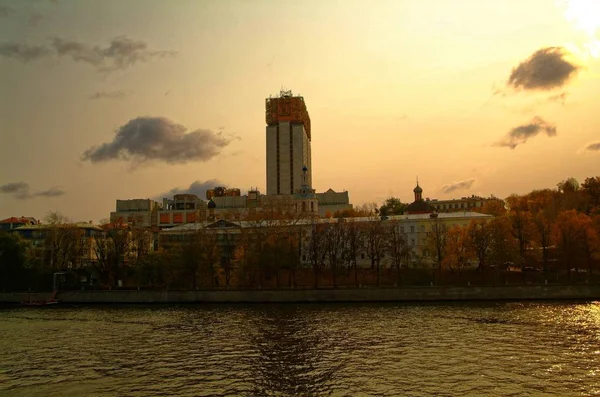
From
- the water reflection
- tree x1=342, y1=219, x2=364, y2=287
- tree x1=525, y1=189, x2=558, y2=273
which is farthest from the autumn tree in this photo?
tree x1=525, y1=189, x2=558, y2=273

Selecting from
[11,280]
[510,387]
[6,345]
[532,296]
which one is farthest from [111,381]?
[11,280]

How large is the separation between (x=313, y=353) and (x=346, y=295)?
3723cm

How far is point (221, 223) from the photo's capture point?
4756 inches

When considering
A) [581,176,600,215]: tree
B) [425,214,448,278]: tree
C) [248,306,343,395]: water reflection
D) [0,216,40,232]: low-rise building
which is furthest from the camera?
[0,216,40,232]: low-rise building

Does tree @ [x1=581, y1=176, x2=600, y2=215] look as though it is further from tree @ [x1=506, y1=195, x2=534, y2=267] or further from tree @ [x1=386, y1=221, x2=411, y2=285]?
tree @ [x1=386, y1=221, x2=411, y2=285]

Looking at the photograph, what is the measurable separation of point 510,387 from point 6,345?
4034 centimetres

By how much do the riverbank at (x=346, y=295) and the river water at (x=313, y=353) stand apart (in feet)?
26.5

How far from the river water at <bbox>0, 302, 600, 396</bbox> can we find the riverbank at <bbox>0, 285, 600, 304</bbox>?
26.5ft

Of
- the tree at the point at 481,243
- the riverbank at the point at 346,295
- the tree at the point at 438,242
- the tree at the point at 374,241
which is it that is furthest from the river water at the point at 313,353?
the tree at the point at 374,241

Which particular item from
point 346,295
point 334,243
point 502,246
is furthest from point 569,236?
point 346,295

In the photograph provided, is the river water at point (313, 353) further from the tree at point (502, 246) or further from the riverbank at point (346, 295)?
the tree at point (502, 246)

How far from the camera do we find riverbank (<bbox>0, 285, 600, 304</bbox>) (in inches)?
2874

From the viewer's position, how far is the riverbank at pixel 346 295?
73.0m

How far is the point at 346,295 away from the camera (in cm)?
7694
